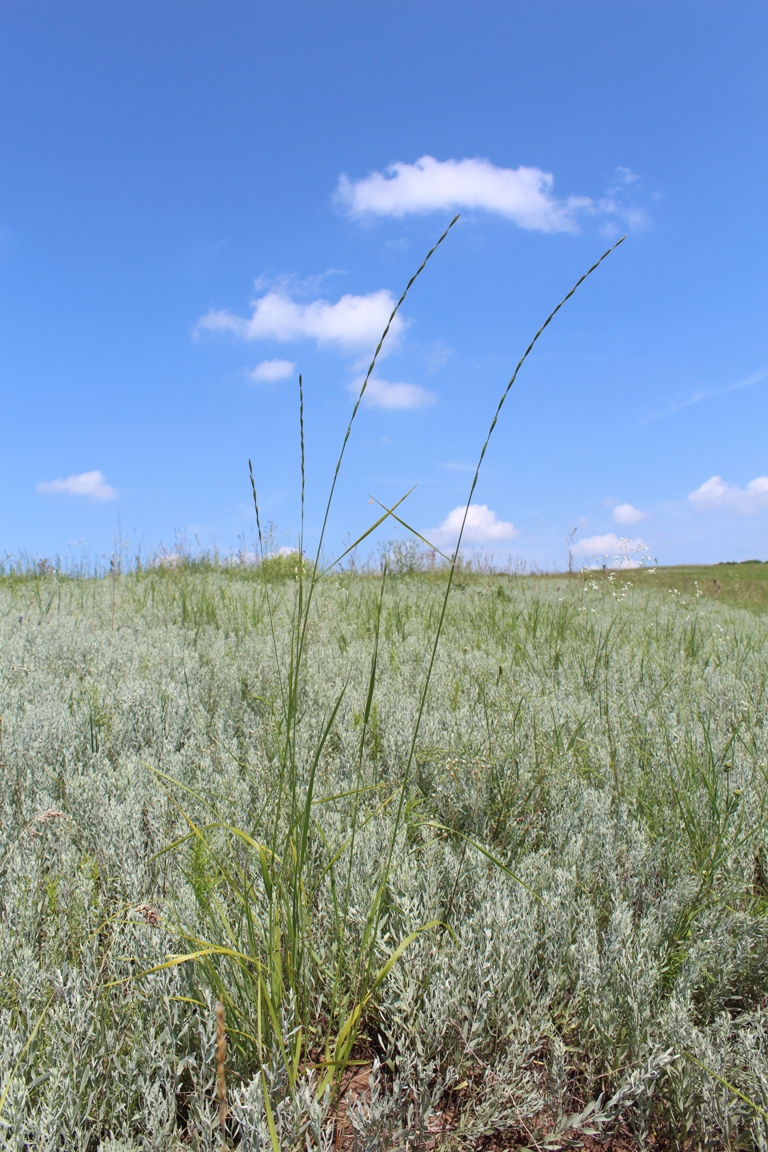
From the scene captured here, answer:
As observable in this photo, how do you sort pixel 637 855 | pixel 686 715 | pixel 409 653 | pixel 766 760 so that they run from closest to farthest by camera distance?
pixel 637 855, pixel 766 760, pixel 686 715, pixel 409 653

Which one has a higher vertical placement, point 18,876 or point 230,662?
point 230,662

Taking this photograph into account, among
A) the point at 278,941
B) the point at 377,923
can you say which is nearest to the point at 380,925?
the point at 377,923

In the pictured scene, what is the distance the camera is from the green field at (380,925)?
1.51 m

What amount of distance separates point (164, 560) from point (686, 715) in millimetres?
10986

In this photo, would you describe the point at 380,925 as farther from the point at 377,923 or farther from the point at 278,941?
the point at 278,941

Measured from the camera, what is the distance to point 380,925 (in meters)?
1.82

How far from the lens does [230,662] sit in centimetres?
463

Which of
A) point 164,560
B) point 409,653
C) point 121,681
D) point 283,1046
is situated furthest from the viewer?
point 164,560

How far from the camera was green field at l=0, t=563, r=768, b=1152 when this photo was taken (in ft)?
4.96

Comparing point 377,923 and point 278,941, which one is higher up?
point 278,941

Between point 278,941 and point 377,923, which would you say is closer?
point 278,941

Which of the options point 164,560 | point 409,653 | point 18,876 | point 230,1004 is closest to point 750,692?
point 409,653

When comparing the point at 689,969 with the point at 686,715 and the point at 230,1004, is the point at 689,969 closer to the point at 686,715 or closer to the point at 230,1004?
the point at 230,1004

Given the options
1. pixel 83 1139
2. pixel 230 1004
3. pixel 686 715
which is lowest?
pixel 83 1139
